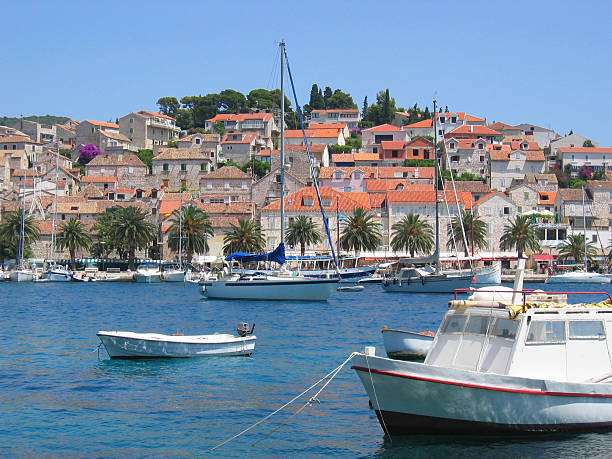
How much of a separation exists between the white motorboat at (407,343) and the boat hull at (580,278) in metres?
66.7

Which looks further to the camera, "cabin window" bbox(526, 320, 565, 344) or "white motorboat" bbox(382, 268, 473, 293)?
"white motorboat" bbox(382, 268, 473, 293)

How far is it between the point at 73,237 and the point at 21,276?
7.88 meters

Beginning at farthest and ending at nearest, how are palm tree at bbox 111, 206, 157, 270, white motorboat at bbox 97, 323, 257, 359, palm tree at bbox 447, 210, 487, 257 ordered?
palm tree at bbox 111, 206, 157, 270
palm tree at bbox 447, 210, 487, 257
white motorboat at bbox 97, 323, 257, 359

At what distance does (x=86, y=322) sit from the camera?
43.4m

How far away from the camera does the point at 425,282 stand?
2709 inches

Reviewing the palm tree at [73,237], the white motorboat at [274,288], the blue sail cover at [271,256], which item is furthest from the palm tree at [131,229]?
the white motorboat at [274,288]

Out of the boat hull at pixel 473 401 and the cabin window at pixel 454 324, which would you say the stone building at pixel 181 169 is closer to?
the cabin window at pixel 454 324

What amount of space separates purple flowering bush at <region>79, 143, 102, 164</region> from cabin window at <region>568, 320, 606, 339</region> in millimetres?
134010

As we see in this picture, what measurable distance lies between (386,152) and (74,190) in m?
51.4

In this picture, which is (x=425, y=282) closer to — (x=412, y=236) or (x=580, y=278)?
(x=412, y=236)

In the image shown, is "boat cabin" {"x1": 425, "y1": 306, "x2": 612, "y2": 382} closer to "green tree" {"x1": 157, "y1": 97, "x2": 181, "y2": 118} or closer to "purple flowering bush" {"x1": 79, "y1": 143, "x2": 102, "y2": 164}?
"purple flowering bush" {"x1": 79, "y1": 143, "x2": 102, "y2": 164}

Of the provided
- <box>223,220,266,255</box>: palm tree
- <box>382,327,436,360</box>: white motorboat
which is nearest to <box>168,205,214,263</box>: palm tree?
<box>223,220,266,255</box>: palm tree

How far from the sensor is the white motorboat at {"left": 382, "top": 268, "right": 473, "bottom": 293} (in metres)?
66.8

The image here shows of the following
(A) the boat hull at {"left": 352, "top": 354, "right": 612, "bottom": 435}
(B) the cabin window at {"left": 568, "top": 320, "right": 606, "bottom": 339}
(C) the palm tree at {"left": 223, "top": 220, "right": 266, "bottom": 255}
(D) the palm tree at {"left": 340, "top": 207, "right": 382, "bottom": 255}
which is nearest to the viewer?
(A) the boat hull at {"left": 352, "top": 354, "right": 612, "bottom": 435}
